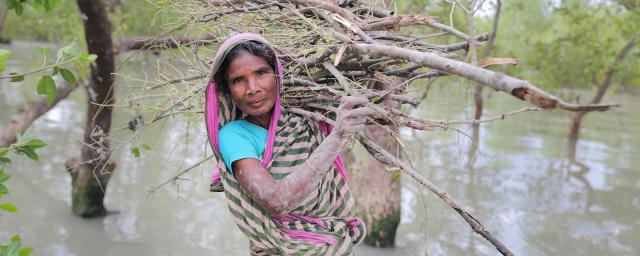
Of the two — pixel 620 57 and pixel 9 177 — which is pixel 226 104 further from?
pixel 620 57

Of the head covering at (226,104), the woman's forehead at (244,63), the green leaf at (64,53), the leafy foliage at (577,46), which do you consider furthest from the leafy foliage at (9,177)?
the leafy foliage at (577,46)

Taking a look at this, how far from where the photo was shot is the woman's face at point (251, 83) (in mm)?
1560

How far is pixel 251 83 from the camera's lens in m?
1.56

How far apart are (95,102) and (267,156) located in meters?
3.12

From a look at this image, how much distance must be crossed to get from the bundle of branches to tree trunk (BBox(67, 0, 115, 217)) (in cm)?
169

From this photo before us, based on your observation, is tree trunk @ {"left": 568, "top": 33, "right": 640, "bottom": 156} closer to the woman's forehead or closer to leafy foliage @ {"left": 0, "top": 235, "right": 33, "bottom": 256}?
the woman's forehead

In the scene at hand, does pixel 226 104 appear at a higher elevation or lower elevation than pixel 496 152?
higher

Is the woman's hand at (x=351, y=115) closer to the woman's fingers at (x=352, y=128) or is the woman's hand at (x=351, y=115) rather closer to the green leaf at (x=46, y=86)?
→ the woman's fingers at (x=352, y=128)

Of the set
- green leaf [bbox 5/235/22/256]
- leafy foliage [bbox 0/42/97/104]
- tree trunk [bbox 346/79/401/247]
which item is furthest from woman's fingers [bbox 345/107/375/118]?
tree trunk [bbox 346/79/401/247]

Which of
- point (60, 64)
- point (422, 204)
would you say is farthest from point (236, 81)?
point (422, 204)

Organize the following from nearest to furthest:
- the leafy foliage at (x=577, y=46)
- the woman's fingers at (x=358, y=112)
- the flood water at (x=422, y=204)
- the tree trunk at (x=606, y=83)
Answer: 1. the woman's fingers at (x=358, y=112)
2. the flood water at (x=422, y=204)
3. the tree trunk at (x=606, y=83)
4. the leafy foliage at (x=577, y=46)

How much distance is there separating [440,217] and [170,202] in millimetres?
2878

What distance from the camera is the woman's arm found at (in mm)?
1397

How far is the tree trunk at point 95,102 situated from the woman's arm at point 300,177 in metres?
2.20
